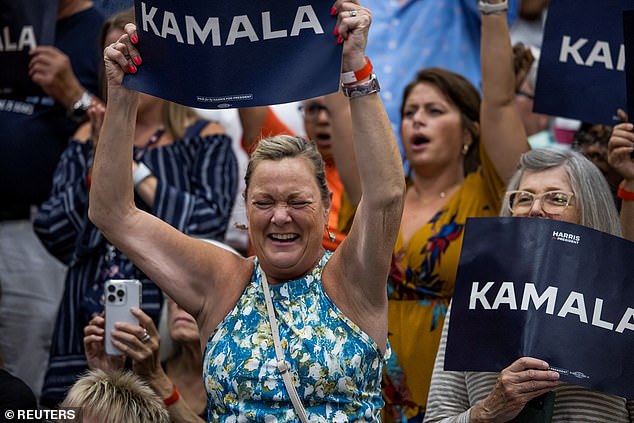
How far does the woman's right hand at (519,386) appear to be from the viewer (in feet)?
11.5

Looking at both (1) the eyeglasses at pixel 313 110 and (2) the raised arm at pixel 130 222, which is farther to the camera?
(1) the eyeglasses at pixel 313 110

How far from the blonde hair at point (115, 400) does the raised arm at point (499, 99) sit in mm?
1859

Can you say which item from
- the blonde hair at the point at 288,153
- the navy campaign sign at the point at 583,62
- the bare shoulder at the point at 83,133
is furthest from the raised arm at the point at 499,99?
the bare shoulder at the point at 83,133

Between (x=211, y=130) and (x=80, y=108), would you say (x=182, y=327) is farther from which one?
(x=80, y=108)

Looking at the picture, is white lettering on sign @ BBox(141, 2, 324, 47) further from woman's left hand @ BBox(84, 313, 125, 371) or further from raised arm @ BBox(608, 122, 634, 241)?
raised arm @ BBox(608, 122, 634, 241)

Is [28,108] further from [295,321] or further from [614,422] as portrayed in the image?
[614,422]

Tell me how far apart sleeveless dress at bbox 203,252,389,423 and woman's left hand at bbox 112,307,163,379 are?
0.51 m

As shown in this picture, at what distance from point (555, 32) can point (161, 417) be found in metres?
2.27

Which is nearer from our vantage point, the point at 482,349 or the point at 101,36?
the point at 482,349

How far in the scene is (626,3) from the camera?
4.48 m

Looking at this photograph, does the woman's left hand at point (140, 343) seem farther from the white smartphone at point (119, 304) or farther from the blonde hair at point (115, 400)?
the blonde hair at point (115, 400)

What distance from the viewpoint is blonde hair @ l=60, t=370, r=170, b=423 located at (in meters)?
3.59

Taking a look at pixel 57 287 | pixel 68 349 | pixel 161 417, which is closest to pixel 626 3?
pixel 161 417

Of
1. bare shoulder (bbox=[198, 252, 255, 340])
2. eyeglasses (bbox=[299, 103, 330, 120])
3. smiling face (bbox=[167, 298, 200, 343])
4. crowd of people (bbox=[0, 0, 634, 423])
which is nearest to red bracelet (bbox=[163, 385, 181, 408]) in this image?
crowd of people (bbox=[0, 0, 634, 423])
